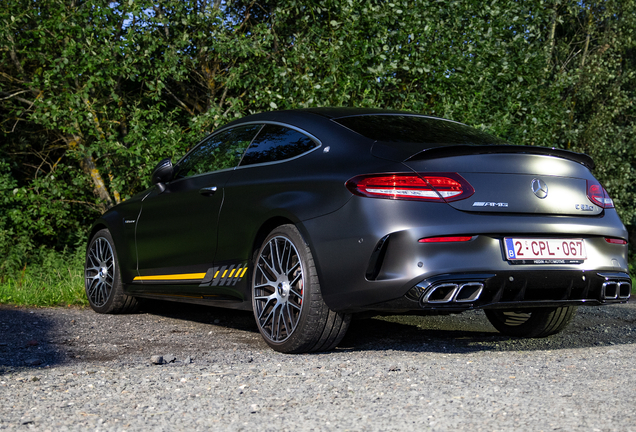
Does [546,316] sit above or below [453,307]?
below

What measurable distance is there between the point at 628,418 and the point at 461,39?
837 cm

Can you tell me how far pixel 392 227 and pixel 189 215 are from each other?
209 cm

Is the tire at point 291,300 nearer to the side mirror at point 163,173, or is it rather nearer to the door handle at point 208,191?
the door handle at point 208,191

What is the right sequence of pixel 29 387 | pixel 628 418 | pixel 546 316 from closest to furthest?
pixel 628 418
pixel 29 387
pixel 546 316

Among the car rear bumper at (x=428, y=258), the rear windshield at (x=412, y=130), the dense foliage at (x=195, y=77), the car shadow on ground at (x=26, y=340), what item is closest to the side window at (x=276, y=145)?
the rear windshield at (x=412, y=130)

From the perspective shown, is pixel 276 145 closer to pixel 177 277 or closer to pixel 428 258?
pixel 177 277

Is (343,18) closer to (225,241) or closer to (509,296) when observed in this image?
(225,241)

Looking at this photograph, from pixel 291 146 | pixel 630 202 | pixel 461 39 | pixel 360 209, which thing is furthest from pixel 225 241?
pixel 630 202

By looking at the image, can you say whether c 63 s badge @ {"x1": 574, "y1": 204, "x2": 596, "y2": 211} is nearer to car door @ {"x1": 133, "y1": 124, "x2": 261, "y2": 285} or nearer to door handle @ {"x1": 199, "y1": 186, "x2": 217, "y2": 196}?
car door @ {"x1": 133, "y1": 124, "x2": 261, "y2": 285}

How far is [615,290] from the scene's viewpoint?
4312 millimetres

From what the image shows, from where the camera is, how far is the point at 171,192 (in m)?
5.80

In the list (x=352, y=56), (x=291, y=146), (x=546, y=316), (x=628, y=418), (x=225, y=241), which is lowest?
(x=546, y=316)

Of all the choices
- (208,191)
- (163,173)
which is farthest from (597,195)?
(163,173)

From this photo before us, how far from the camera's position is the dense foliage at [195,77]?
930 cm
